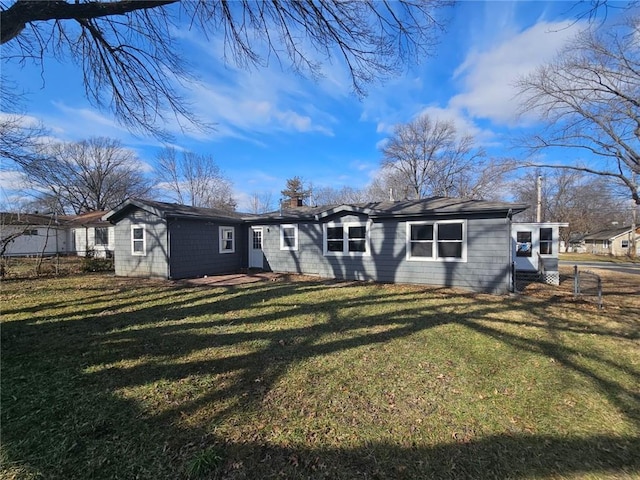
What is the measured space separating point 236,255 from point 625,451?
14.4 metres

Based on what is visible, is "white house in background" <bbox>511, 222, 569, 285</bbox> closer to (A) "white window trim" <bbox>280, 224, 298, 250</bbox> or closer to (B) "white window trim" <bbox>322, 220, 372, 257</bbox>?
(B) "white window trim" <bbox>322, 220, 372, 257</bbox>

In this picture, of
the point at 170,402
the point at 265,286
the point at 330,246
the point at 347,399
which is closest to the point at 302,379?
the point at 347,399

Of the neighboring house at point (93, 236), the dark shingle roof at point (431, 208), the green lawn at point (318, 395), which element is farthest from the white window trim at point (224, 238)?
the neighboring house at point (93, 236)

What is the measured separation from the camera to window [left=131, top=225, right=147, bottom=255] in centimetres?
1300

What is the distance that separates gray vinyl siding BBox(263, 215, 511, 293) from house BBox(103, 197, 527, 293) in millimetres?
29

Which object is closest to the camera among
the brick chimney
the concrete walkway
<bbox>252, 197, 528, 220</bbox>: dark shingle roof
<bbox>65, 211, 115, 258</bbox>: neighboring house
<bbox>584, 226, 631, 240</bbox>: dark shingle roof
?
<bbox>252, 197, 528, 220</bbox>: dark shingle roof

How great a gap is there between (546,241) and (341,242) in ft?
28.5

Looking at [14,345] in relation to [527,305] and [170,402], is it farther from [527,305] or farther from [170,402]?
[527,305]

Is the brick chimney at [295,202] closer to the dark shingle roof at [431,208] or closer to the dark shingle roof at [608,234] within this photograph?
the dark shingle roof at [431,208]

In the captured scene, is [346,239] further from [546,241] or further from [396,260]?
[546,241]

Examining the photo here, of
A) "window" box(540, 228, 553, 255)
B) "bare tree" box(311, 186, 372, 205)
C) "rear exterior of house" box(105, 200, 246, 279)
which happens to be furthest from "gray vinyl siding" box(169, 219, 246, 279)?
"bare tree" box(311, 186, 372, 205)

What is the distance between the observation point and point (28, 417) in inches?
124

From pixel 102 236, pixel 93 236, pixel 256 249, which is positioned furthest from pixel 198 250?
pixel 93 236

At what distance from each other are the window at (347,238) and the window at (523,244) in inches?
275
